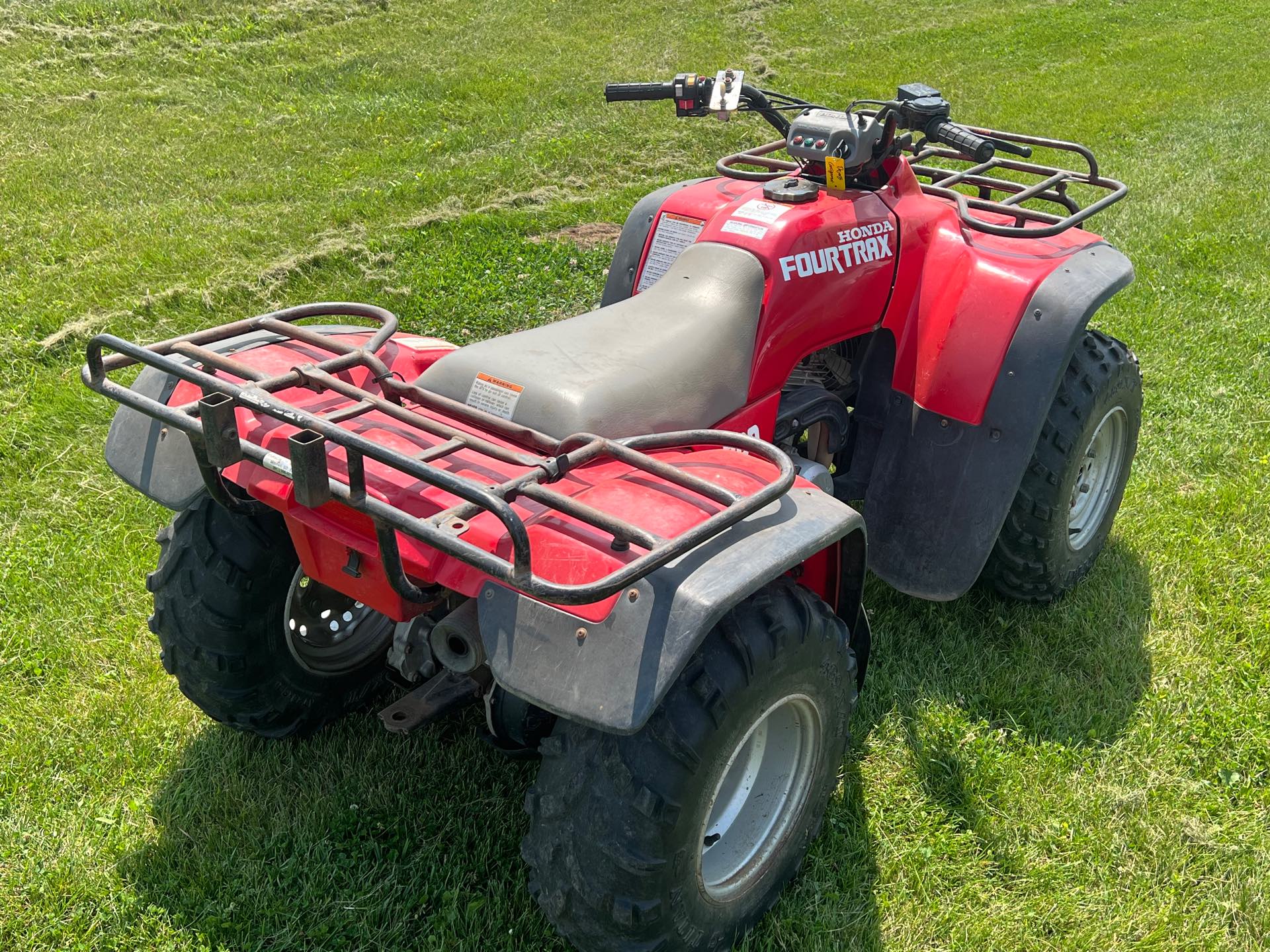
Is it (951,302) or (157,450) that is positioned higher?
(951,302)

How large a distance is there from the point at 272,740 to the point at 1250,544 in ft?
12.7

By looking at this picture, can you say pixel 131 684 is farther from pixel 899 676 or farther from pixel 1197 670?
pixel 1197 670

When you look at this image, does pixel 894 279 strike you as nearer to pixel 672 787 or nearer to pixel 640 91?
pixel 640 91

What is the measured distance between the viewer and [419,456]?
229cm

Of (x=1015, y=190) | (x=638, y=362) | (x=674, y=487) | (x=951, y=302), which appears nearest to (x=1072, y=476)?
(x=951, y=302)

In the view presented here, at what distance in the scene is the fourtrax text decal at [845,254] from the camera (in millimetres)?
3090

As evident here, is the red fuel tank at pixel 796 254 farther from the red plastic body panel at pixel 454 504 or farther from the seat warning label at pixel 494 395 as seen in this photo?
the seat warning label at pixel 494 395

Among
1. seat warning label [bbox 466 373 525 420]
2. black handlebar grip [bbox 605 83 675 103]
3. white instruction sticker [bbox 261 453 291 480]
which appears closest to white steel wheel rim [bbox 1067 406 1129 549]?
black handlebar grip [bbox 605 83 675 103]

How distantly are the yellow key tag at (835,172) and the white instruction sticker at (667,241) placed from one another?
1.37ft

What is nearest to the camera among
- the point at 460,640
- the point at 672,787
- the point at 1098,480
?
the point at 672,787

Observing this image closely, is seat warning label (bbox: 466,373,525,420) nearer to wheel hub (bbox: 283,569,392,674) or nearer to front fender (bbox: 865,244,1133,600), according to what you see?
wheel hub (bbox: 283,569,392,674)

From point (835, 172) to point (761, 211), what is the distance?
0.32 metres

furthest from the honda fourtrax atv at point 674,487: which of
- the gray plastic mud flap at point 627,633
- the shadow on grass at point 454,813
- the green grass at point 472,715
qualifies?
the green grass at point 472,715

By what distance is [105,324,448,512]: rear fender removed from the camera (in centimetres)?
280
